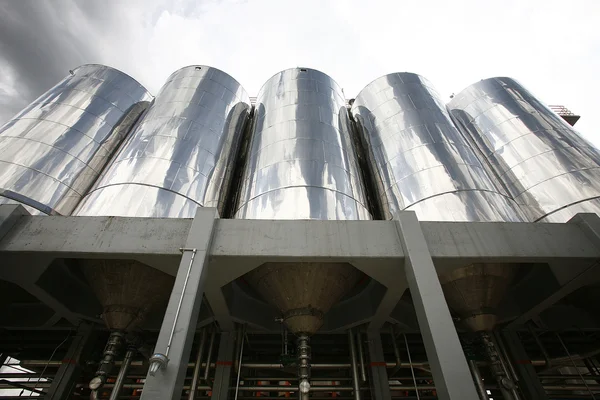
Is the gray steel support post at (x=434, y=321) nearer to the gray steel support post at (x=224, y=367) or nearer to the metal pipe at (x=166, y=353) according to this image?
the metal pipe at (x=166, y=353)

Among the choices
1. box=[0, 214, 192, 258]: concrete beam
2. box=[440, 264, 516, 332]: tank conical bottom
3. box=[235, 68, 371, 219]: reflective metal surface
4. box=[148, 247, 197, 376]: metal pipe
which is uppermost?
box=[235, 68, 371, 219]: reflective metal surface

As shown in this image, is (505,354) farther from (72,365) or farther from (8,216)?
(8,216)

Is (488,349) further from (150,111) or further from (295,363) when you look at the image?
(150,111)

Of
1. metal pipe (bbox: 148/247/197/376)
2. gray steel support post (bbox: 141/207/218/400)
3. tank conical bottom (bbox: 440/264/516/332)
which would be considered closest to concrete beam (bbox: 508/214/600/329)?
tank conical bottom (bbox: 440/264/516/332)

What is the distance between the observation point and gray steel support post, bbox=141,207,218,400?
4250 mm

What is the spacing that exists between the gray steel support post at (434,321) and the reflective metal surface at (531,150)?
159 inches

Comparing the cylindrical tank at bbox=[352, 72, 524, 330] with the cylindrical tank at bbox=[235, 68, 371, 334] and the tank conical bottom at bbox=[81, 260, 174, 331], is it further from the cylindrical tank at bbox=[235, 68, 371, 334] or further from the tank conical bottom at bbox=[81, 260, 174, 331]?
the tank conical bottom at bbox=[81, 260, 174, 331]

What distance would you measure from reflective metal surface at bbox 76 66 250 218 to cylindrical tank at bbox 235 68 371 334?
0.86 m

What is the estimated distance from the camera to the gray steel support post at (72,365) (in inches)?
300

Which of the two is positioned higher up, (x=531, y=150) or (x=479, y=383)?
(x=531, y=150)

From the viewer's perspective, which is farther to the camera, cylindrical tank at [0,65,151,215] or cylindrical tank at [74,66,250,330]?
cylindrical tank at [0,65,151,215]

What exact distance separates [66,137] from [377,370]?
9.49 metres

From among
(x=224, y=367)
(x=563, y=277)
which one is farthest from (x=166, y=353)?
(x=563, y=277)

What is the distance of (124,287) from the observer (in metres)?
6.66
